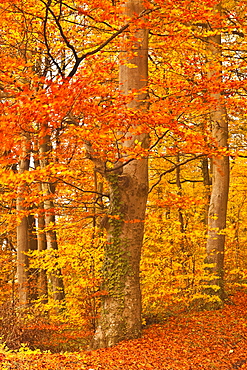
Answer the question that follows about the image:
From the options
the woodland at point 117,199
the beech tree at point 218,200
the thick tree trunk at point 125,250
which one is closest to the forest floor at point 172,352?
the woodland at point 117,199

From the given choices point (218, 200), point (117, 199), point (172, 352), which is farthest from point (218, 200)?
point (172, 352)

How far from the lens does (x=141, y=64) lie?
852 centimetres

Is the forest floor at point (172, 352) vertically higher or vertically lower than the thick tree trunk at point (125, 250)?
lower

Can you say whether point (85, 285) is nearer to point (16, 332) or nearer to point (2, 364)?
point (16, 332)

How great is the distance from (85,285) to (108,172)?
2.41 m

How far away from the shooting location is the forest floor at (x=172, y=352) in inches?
238

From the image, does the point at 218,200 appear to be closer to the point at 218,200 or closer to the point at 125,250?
the point at 218,200

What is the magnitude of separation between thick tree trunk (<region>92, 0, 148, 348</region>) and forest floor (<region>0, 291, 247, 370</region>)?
414 millimetres

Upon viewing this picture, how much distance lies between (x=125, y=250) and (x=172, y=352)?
2.11 m

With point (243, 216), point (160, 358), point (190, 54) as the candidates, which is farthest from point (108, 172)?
point (243, 216)

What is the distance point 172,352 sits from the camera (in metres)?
7.13

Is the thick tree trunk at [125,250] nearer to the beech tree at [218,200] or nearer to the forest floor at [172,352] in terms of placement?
the forest floor at [172,352]

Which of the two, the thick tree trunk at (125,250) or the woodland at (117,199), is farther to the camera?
the thick tree trunk at (125,250)

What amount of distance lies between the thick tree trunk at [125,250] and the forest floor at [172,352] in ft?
1.36
